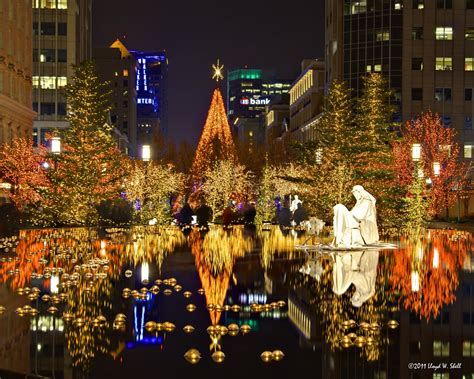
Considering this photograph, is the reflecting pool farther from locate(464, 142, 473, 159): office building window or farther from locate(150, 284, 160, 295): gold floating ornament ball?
locate(464, 142, 473, 159): office building window

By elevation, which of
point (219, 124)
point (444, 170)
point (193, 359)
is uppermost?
point (219, 124)

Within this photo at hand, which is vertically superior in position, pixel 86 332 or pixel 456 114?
pixel 456 114

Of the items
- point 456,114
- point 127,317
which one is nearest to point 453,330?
point 127,317

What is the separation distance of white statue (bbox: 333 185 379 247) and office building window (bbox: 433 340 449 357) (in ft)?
49.0

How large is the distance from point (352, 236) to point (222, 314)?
14.4 metres

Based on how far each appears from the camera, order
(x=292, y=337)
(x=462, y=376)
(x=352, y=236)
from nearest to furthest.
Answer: (x=462, y=376), (x=292, y=337), (x=352, y=236)

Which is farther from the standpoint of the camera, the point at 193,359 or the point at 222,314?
the point at 222,314

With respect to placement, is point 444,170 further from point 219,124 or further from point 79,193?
point 79,193

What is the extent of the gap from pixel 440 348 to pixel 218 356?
9.52 ft

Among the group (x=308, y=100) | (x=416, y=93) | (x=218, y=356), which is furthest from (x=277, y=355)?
(x=308, y=100)

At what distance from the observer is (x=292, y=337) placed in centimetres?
1120

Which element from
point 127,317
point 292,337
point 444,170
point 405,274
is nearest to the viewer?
point 292,337

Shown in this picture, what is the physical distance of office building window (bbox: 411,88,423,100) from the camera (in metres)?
84.9

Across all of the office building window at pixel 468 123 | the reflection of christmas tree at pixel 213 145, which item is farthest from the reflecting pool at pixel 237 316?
the office building window at pixel 468 123
